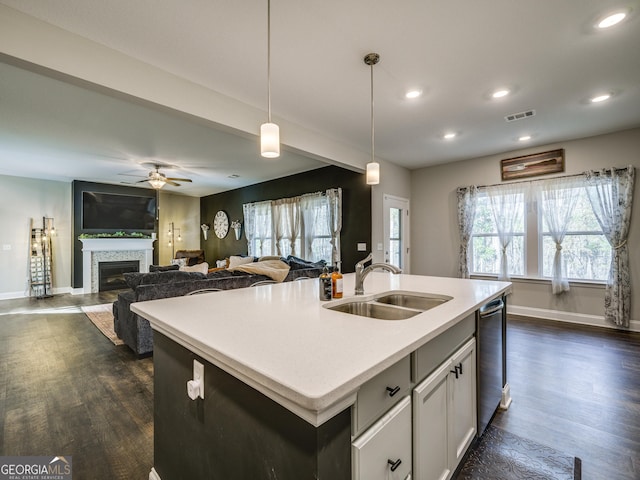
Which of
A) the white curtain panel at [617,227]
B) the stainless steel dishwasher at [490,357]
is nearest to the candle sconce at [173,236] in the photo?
the stainless steel dishwasher at [490,357]

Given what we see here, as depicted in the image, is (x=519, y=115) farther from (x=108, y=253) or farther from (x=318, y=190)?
(x=108, y=253)

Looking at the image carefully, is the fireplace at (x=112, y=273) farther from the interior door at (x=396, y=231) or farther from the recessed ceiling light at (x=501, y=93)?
the recessed ceiling light at (x=501, y=93)

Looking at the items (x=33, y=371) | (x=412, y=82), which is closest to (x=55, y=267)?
(x=33, y=371)

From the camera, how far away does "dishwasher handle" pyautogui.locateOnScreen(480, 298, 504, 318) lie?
178cm

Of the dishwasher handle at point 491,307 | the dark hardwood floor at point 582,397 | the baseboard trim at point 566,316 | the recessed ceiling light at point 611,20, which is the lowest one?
the dark hardwood floor at point 582,397

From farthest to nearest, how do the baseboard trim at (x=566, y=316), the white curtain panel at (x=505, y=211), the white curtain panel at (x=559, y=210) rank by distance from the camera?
the white curtain panel at (x=505, y=211) → the white curtain panel at (x=559, y=210) → the baseboard trim at (x=566, y=316)

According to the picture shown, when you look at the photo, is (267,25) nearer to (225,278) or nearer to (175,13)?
(175,13)

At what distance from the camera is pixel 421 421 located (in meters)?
1.15

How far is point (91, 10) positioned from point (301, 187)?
4.46 meters

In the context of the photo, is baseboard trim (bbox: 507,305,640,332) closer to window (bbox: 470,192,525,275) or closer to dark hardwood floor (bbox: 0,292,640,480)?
dark hardwood floor (bbox: 0,292,640,480)

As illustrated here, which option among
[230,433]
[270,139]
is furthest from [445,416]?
[270,139]

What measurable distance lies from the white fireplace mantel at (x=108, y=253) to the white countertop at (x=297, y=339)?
23.2 feet

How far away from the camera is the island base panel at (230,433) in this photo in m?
0.75

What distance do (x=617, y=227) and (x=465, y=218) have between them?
190 centimetres
